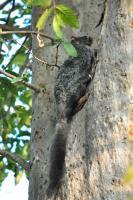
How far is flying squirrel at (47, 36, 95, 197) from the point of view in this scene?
2.14 m

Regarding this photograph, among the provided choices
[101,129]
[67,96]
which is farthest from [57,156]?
[67,96]

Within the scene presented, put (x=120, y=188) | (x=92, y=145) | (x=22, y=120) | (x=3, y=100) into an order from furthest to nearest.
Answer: (x=22, y=120)
(x=3, y=100)
(x=92, y=145)
(x=120, y=188)

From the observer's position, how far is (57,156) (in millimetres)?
2168

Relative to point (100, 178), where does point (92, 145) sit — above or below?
above

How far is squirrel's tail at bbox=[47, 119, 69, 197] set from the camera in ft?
6.88

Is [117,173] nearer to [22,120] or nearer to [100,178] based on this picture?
[100,178]

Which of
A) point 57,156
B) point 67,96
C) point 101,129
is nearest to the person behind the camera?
point 101,129

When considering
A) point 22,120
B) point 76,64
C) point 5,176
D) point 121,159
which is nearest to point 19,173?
point 5,176

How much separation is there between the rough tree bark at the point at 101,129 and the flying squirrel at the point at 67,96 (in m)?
0.05

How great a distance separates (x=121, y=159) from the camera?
192 centimetres

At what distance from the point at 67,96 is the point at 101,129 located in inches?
18.7

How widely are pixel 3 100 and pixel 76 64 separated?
1.09m

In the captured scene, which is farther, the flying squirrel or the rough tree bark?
the flying squirrel

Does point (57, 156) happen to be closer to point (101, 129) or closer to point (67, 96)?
point (101, 129)
